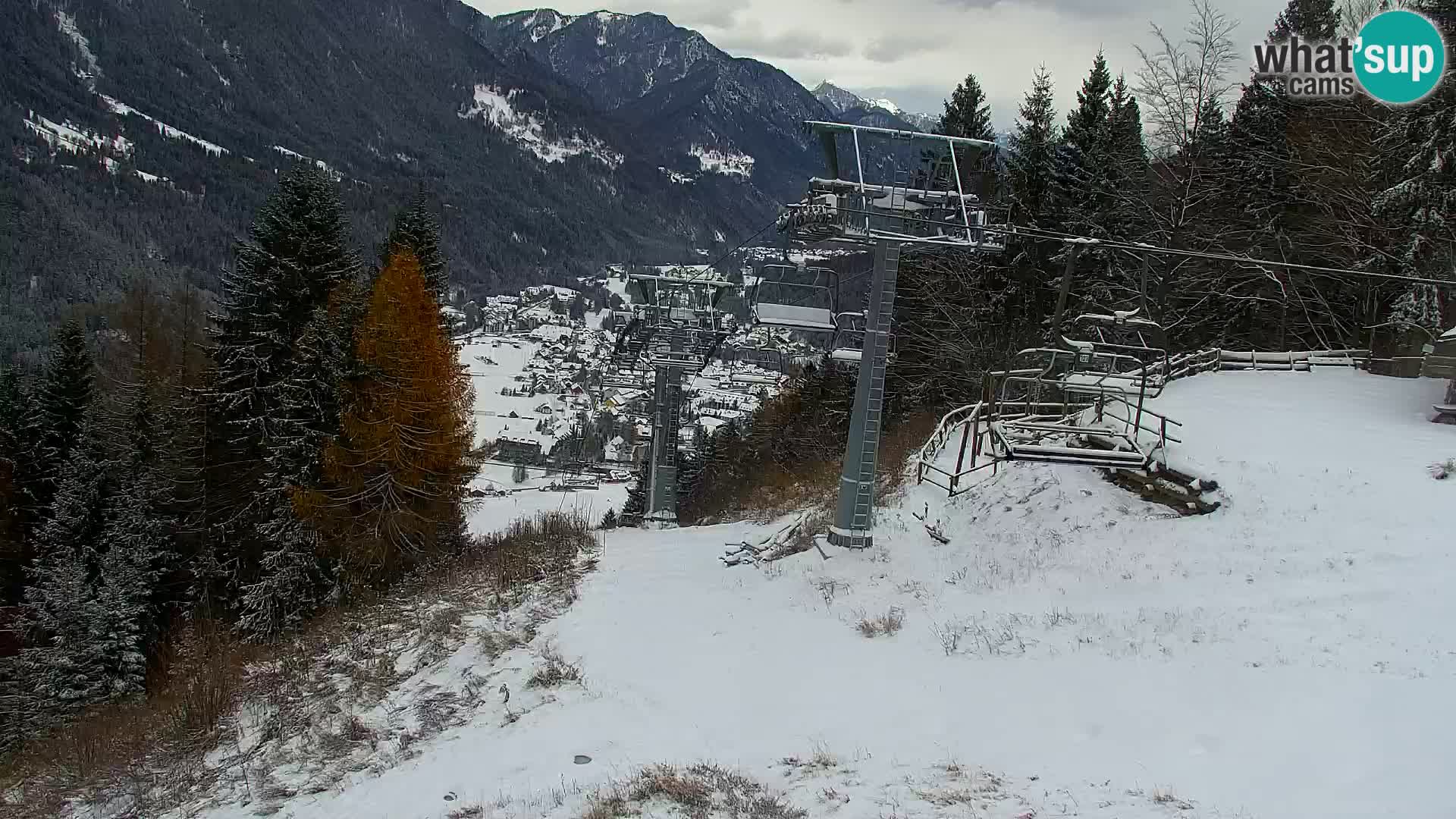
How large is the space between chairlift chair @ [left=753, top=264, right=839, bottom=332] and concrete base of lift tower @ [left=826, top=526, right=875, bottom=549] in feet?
11.8

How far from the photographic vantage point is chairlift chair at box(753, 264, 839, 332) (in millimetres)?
14969

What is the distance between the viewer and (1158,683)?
7.95 meters

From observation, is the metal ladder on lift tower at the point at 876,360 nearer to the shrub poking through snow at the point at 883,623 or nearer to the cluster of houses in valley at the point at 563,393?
the shrub poking through snow at the point at 883,623

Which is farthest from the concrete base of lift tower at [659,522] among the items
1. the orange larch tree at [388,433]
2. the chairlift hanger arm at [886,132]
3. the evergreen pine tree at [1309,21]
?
the evergreen pine tree at [1309,21]

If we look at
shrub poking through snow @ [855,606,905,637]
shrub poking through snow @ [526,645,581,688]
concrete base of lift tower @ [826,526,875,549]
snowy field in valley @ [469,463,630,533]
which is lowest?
snowy field in valley @ [469,463,630,533]

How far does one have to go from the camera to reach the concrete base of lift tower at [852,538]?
13938 millimetres

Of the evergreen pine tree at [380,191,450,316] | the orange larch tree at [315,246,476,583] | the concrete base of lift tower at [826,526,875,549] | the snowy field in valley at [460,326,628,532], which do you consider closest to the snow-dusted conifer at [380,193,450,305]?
the evergreen pine tree at [380,191,450,316]

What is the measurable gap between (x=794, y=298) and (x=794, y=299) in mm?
15

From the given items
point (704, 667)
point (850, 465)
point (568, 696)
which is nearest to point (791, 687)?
point (704, 667)

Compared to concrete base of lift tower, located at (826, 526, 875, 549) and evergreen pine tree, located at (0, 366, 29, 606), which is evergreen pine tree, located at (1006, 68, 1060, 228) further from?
evergreen pine tree, located at (0, 366, 29, 606)

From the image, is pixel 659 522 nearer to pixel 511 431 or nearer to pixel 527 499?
pixel 527 499

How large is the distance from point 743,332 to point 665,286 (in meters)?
7.47

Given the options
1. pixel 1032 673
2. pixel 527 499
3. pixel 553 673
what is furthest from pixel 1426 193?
pixel 527 499

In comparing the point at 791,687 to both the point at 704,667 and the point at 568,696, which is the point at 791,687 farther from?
the point at 568,696
